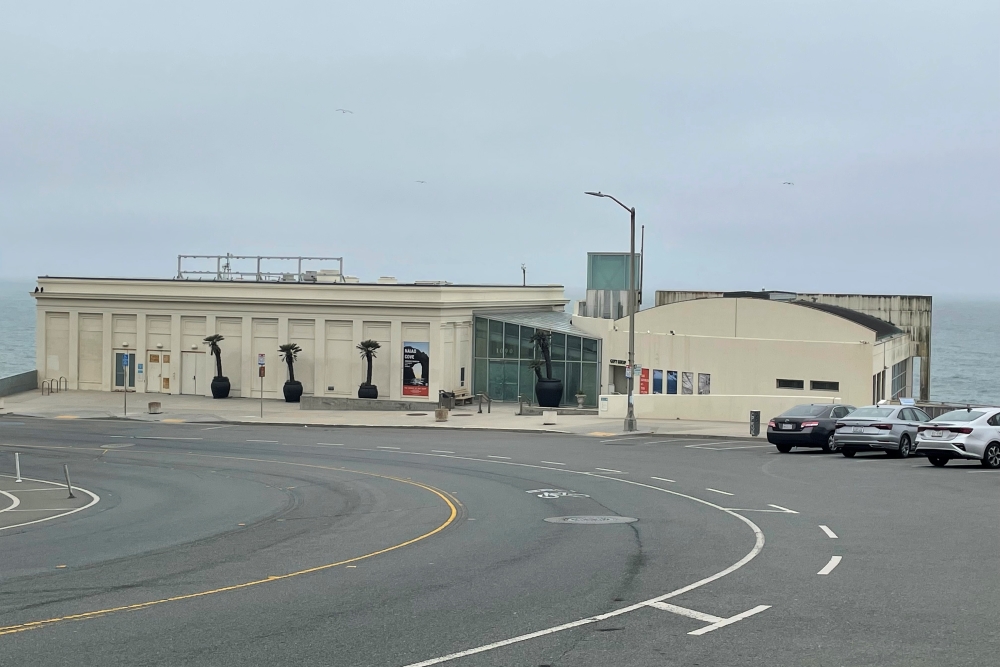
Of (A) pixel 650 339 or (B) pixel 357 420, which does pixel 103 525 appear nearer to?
(B) pixel 357 420

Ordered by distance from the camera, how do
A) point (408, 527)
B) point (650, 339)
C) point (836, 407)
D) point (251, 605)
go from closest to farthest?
point (251, 605) → point (408, 527) → point (836, 407) → point (650, 339)

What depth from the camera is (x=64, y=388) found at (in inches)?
2430

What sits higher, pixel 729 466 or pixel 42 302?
pixel 42 302

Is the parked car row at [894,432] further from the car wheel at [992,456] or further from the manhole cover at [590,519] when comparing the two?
the manhole cover at [590,519]

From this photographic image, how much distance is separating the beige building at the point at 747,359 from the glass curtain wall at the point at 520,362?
302 centimetres

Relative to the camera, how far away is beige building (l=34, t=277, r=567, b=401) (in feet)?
184

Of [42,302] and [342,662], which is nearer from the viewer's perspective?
[342,662]

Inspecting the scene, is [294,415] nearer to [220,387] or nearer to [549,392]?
[220,387]

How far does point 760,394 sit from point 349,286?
21.5m

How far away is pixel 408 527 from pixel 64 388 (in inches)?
1914

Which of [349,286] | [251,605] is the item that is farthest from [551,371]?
[251,605]

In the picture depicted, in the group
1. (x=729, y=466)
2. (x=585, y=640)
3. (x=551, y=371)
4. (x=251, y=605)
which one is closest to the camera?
(x=585, y=640)

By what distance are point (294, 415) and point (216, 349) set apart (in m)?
9.55

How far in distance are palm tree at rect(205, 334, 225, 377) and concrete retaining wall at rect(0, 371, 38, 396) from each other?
9799mm
